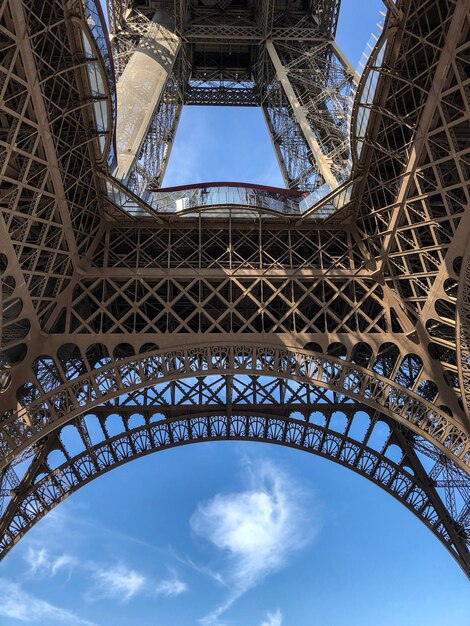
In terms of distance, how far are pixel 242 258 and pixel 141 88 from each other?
10.3 meters

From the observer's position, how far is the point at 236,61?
117ft

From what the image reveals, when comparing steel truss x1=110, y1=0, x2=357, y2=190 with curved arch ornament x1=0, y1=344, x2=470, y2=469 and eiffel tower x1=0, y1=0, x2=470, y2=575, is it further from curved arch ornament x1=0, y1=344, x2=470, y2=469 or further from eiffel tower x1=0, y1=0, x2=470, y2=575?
curved arch ornament x1=0, y1=344, x2=470, y2=469

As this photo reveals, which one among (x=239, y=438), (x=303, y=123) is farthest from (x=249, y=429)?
(x=303, y=123)

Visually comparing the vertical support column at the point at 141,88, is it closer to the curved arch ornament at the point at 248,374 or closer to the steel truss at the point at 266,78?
the steel truss at the point at 266,78

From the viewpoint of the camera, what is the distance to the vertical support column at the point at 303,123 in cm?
2070

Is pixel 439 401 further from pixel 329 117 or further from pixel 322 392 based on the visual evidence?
pixel 329 117

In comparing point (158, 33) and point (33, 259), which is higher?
point (158, 33)

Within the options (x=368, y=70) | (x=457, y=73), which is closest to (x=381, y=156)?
(x=368, y=70)

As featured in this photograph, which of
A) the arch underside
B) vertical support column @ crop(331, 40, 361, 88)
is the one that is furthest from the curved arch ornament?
vertical support column @ crop(331, 40, 361, 88)

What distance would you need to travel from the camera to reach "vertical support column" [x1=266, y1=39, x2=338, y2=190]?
2070 centimetres

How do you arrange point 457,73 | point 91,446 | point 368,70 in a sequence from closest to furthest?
point 457,73 → point 368,70 → point 91,446

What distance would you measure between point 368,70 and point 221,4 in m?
21.8

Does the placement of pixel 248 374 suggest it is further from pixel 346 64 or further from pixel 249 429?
pixel 346 64

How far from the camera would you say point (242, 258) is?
20.0 metres
